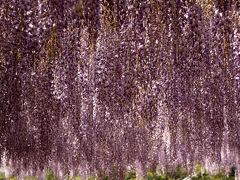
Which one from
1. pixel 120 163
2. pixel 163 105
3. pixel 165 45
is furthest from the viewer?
pixel 120 163

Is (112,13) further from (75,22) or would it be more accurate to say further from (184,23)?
(184,23)

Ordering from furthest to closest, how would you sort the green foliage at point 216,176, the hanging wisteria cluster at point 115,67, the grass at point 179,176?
the grass at point 179,176
the green foliage at point 216,176
the hanging wisteria cluster at point 115,67

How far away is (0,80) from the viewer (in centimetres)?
852

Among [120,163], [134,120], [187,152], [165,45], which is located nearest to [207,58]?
[165,45]

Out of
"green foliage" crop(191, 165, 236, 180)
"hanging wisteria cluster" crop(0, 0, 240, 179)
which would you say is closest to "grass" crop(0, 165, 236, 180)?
"green foliage" crop(191, 165, 236, 180)

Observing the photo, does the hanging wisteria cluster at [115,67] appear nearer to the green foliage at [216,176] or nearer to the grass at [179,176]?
the green foliage at [216,176]

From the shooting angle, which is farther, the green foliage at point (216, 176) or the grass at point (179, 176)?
the grass at point (179, 176)

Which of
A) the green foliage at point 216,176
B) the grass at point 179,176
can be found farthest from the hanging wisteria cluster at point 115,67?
the grass at point 179,176

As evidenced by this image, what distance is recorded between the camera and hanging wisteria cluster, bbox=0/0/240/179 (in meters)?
8.19

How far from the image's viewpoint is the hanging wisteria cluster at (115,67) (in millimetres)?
8188

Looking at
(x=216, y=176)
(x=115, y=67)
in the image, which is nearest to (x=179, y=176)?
(x=216, y=176)

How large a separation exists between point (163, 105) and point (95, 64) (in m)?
2.29

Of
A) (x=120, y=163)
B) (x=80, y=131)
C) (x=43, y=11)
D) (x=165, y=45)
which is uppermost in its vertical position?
(x=43, y=11)

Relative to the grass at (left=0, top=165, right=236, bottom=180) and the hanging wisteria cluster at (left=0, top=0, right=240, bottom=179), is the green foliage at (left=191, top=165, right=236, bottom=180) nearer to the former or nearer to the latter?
the grass at (left=0, top=165, right=236, bottom=180)
